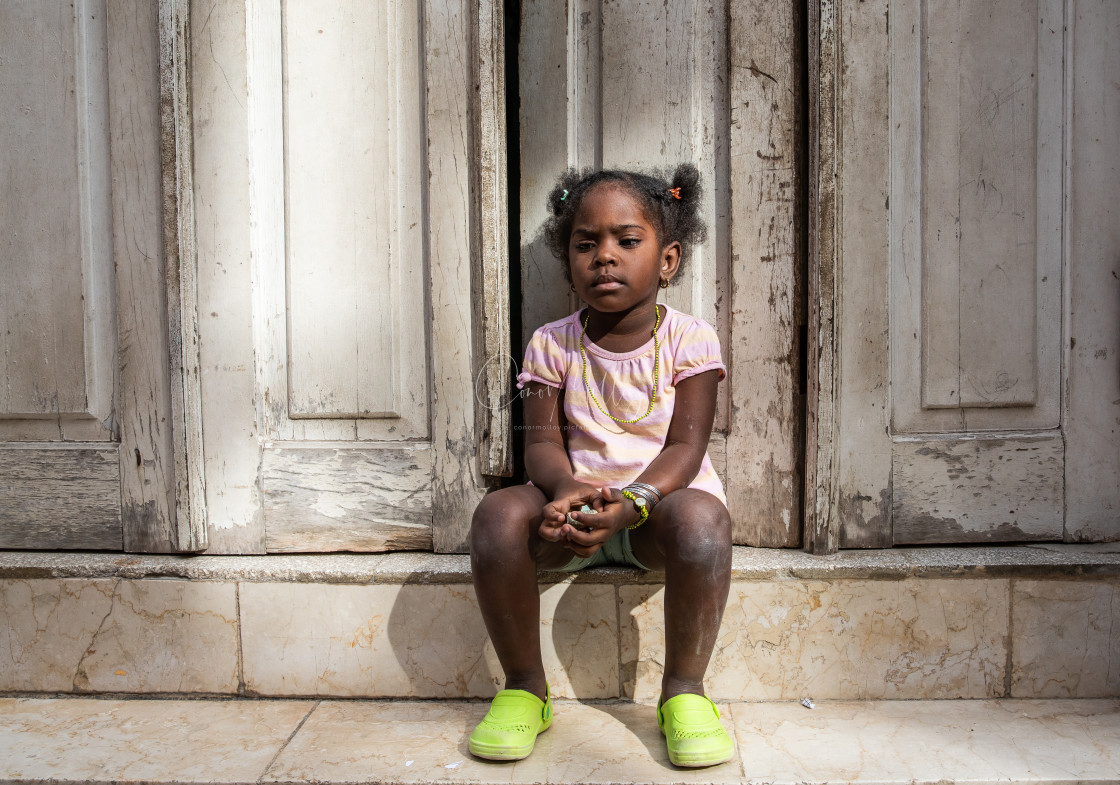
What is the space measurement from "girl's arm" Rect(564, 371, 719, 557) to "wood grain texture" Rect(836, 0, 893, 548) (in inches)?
16.8

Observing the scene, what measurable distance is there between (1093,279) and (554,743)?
6.01 feet

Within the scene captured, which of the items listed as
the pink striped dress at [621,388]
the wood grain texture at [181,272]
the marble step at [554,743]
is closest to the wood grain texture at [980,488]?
the marble step at [554,743]

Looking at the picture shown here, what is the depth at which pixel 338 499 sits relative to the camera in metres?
2.19

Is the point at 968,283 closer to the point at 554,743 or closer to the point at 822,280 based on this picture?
the point at 822,280

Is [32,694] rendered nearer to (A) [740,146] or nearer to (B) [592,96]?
(B) [592,96]

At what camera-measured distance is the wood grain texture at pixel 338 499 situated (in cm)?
219

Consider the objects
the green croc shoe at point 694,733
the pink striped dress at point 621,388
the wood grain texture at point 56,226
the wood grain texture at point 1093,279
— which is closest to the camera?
the green croc shoe at point 694,733

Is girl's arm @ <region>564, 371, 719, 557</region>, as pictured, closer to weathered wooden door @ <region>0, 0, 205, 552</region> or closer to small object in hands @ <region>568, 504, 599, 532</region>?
small object in hands @ <region>568, 504, 599, 532</region>

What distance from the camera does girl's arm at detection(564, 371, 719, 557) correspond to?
1.67 m

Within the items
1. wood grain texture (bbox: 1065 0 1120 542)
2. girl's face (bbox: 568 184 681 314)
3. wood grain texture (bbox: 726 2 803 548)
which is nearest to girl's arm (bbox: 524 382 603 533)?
girl's face (bbox: 568 184 681 314)

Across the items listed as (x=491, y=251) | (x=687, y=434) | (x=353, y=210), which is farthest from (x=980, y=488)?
(x=353, y=210)

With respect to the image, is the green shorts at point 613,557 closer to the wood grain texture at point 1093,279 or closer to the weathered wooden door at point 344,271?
the weathered wooden door at point 344,271

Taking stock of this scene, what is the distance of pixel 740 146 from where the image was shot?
2111 millimetres

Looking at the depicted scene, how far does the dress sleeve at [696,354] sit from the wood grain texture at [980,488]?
0.60 m
